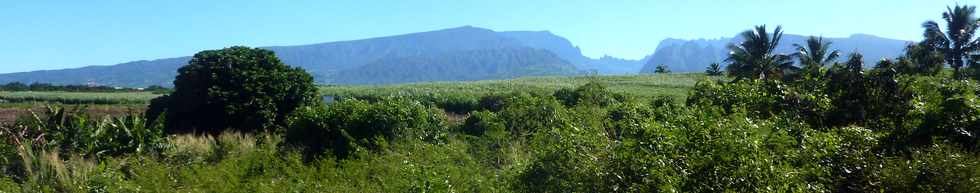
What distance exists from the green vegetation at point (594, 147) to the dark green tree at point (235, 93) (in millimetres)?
4135

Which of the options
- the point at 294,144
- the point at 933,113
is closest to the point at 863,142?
the point at 933,113

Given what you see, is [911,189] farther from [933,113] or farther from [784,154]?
[933,113]

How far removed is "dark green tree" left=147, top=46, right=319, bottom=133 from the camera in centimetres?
1953

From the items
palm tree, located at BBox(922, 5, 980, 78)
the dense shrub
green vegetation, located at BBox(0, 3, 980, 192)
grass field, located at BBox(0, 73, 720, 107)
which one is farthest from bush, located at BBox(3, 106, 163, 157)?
palm tree, located at BBox(922, 5, 980, 78)

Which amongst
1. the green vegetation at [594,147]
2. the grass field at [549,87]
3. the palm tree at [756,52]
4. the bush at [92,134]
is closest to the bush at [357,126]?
the green vegetation at [594,147]

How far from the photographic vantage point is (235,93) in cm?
1956

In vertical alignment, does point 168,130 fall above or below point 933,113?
below

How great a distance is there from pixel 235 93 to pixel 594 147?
14.9 m

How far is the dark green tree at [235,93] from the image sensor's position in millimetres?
19531

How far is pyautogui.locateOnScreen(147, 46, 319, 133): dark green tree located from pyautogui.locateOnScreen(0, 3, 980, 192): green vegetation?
13.6 ft

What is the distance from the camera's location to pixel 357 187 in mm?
8602

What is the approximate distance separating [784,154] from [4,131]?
44.4ft

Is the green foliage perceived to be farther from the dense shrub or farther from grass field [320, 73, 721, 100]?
grass field [320, 73, 721, 100]

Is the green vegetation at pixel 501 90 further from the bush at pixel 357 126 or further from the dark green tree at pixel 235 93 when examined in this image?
the bush at pixel 357 126
